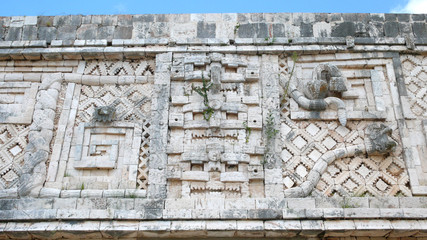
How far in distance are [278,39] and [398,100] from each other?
7.19 feet

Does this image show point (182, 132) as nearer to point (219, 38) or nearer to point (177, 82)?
point (177, 82)

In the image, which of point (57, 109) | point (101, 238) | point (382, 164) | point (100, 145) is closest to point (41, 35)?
point (57, 109)

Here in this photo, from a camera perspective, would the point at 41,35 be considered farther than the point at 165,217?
Yes

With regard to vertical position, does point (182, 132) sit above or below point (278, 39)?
below

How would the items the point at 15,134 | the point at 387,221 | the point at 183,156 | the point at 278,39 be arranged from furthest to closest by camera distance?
the point at 278,39 < the point at 15,134 < the point at 183,156 < the point at 387,221

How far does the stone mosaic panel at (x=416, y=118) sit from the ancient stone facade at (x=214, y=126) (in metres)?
0.02

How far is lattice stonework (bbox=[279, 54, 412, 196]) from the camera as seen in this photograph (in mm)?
6879

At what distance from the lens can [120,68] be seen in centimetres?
802

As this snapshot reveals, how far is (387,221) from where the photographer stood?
6375mm

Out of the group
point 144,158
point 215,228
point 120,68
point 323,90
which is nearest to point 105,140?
point 144,158

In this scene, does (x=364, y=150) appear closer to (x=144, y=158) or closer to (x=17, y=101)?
(x=144, y=158)

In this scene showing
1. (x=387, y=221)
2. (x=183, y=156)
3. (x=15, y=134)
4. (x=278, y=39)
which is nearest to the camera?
(x=387, y=221)

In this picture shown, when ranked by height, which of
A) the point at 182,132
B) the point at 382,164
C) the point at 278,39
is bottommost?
the point at 382,164

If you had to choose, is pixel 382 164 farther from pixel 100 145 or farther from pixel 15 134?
pixel 15 134
